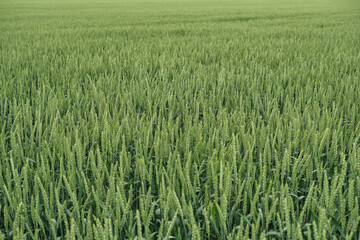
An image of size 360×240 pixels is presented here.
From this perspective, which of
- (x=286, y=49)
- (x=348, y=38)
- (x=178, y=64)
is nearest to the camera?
(x=178, y=64)

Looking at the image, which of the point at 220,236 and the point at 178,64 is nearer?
the point at 220,236

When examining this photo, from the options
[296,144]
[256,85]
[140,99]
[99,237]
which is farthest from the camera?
[256,85]

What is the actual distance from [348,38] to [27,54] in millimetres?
3935

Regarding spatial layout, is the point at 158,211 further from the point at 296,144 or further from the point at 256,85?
the point at 256,85

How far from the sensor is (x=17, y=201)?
933 millimetres

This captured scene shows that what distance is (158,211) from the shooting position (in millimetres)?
934

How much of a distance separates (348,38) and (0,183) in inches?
187

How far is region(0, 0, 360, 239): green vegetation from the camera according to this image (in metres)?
0.83

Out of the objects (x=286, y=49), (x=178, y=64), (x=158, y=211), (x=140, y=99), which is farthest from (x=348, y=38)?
(x=158, y=211)

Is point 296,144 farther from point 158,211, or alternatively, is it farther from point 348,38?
point 348,38

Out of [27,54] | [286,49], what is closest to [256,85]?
[286,49]

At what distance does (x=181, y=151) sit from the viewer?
1.32m

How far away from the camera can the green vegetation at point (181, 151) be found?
83 cm

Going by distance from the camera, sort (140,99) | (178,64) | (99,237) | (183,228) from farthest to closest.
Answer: (178,64) < (140,99) < (183,228) < (99,237)
